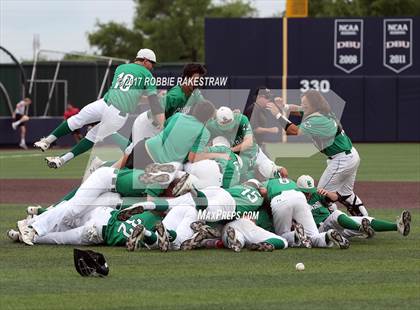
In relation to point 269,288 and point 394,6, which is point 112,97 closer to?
point 269,288

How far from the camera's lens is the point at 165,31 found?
8300 centimetres

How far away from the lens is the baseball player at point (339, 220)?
37.8ft

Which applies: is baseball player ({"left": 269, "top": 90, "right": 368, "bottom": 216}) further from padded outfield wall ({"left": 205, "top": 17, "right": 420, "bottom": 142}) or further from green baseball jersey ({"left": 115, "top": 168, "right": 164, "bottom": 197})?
padded outfield wall ({"left": 205, "top": 17, "right": 420, "bottom": 142})

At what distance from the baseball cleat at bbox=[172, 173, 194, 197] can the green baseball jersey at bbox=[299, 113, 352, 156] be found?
83.7 inches

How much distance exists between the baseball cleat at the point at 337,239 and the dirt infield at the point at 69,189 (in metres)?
5.47

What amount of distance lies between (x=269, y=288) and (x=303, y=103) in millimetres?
4593

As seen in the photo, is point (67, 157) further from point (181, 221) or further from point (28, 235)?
point (181, 221)

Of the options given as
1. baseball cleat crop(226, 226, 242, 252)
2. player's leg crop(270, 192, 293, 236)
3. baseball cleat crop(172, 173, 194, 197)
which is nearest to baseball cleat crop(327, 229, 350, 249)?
player's leg crop(270, 192, 293, 236)

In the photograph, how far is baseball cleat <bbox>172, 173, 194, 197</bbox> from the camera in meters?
10.9

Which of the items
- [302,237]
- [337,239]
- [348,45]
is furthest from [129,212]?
[348,45]

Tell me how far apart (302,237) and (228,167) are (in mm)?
1164

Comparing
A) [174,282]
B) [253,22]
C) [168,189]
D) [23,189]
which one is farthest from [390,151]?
[174,282]

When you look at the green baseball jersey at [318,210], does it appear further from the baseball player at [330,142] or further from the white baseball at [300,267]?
the white baseball at [300,267]

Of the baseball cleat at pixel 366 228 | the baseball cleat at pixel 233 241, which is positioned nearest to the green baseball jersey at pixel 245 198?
the baseball cleat at pixel 233 241
